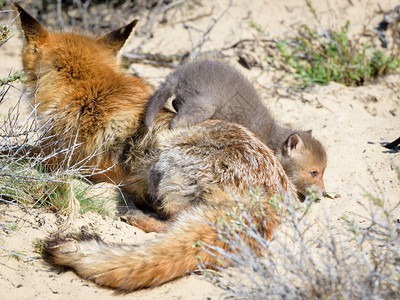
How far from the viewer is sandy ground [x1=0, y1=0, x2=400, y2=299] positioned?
3.43m

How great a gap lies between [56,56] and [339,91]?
4929mm

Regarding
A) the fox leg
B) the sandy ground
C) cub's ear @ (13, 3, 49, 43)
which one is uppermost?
cub's ear @ (13, 3, 49, 43)

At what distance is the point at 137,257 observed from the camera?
3383mm

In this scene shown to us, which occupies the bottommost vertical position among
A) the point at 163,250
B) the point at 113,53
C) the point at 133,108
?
the point at 163,250

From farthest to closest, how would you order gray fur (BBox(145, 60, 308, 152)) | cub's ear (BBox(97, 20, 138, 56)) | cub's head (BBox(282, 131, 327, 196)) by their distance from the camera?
cub's head (BBox(282, 131, 327, 196)) → cub's ear (BBox(97, 20, 138, 56)) → gray fur (BBox(145, 60, 308, 152))

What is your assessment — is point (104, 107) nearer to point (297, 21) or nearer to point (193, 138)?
point (193, 138)

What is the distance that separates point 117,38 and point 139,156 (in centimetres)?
167

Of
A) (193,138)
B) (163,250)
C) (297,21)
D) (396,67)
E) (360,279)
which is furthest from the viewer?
(297,21)

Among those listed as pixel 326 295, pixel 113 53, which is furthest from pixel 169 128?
pixel 326 295

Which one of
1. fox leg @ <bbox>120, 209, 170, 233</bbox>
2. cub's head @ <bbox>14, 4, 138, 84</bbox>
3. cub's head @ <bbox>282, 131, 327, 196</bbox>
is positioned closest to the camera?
→ fox leg @ <bbox>120, 209, 170, 233</bbox>

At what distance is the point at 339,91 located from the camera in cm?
734

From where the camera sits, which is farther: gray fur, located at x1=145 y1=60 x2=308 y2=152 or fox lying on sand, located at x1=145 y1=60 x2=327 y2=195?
fox lying on sand, located at x1=145 y1=60 x2=327 y2=195

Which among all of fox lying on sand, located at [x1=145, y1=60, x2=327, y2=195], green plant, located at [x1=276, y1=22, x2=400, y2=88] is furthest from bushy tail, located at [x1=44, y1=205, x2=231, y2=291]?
green plant, located at [x1=276, y1=22, x2=400, y2=88]

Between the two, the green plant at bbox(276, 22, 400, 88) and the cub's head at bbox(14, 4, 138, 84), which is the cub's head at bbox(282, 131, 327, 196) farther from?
the cub's head at bbox(14, 4, 138, 84)
